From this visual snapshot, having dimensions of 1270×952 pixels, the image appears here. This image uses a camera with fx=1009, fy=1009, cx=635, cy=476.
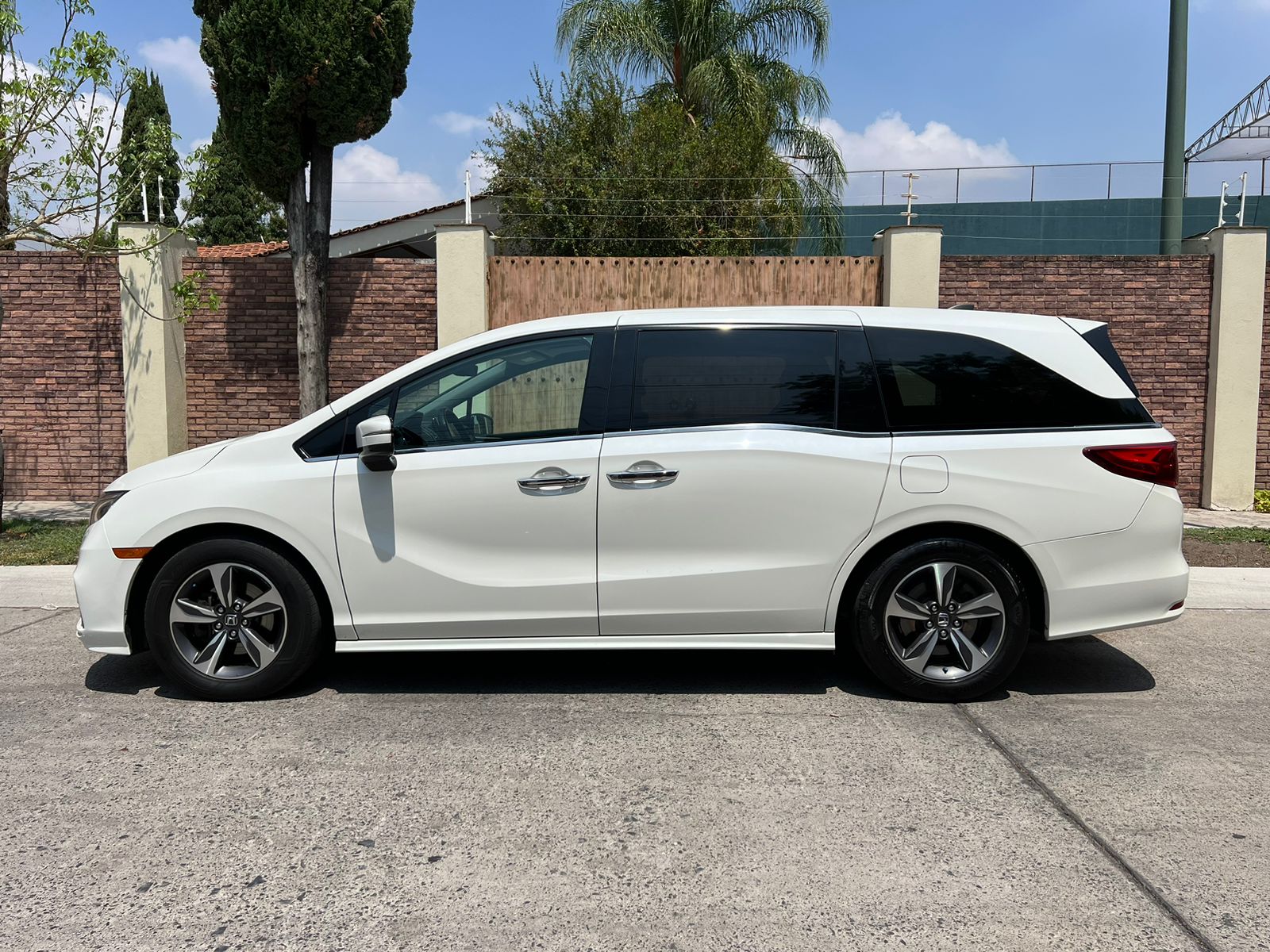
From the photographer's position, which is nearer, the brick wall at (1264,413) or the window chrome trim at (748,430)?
the window chrome trim at (748,430)

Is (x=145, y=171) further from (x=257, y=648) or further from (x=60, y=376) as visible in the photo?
(x=257, y=648)

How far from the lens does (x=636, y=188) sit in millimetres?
14281

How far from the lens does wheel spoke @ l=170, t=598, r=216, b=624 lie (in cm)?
472

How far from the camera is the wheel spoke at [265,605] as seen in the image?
4.71 meters

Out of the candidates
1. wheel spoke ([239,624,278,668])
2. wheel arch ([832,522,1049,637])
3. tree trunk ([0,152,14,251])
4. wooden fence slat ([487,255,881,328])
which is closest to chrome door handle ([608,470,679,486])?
wheel arch ([832,522,1049,637])

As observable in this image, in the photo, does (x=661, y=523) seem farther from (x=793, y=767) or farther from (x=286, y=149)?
(x=286, y=149)

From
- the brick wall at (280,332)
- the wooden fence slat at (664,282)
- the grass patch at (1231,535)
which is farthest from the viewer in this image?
the brick wall at (280,332)

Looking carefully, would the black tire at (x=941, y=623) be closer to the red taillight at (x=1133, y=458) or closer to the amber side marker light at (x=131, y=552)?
the red taillight at (x=1133, y=458)

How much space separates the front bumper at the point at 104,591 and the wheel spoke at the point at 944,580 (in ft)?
12.2

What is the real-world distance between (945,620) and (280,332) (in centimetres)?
855

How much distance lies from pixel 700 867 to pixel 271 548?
2603 mm

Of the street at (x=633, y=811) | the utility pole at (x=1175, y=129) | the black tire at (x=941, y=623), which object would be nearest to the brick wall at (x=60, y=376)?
the street at (x=633, y=811)

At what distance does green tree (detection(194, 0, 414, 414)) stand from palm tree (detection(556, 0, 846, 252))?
9497 millimetres

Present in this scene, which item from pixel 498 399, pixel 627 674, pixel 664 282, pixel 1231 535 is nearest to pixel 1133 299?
pixel 1231 535
